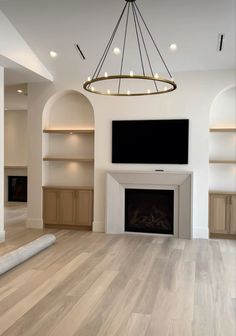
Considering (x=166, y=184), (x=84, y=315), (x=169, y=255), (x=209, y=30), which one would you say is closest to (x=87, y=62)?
(x=209, y=30)

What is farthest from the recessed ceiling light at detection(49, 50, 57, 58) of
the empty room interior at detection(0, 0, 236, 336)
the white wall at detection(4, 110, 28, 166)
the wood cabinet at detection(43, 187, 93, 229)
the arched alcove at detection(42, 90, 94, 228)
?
the white wall at detection(4, 110, 28, 166)

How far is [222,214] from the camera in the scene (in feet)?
21.5

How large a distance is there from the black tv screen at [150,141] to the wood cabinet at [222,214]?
907 mm

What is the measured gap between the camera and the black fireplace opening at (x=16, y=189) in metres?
11.2

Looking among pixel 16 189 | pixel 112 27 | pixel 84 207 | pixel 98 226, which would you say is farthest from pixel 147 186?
pixel 16 189

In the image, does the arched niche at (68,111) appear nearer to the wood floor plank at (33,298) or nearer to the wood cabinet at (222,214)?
the wood cabinet at (222,214)

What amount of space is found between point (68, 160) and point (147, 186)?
1.75m

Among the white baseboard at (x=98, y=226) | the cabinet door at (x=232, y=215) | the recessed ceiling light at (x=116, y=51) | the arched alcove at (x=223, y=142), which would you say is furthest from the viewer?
the white baseboard at (x=98, y=226)

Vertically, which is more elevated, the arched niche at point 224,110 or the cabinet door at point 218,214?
the arched niche at point 224,110

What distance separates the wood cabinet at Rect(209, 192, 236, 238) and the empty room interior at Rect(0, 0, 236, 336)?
2 centimetres

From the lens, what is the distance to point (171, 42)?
19.1 ft

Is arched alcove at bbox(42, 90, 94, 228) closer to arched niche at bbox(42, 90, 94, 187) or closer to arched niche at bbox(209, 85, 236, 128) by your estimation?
arched niche at bbox(42, 90, 94, 187)

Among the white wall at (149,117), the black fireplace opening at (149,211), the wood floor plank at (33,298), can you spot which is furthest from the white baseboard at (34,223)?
the wood floor plank at (33,298)

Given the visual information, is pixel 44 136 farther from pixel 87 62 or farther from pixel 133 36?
pixel 133 36
